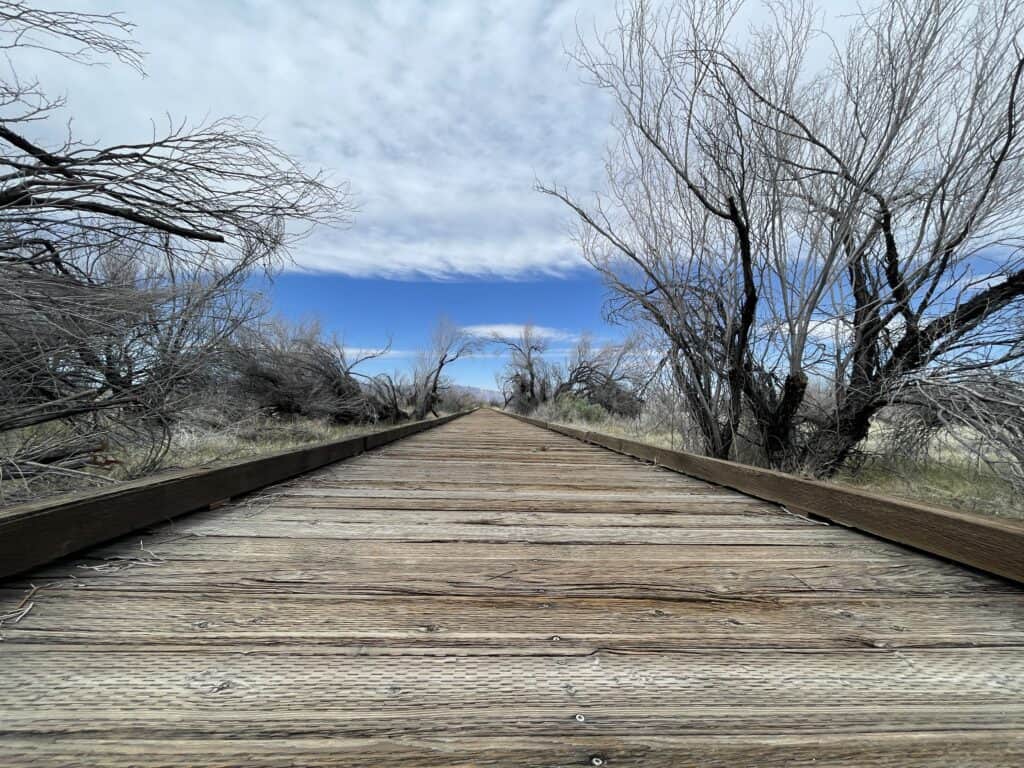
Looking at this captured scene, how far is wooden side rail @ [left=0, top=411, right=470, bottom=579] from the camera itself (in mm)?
1148

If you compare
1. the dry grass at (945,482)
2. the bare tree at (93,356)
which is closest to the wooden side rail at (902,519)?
the dry grass at (945,482)

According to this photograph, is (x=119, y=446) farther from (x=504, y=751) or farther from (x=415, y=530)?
(x=504, y=751)

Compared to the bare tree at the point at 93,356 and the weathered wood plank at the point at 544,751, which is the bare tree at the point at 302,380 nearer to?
the bare tree at the point at 93,356

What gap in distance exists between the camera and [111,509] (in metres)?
1.42

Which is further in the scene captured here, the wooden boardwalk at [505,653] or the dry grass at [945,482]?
the dry grass at [945,482]

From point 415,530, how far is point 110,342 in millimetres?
2800

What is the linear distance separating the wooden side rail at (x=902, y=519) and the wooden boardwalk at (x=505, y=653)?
0.06 m

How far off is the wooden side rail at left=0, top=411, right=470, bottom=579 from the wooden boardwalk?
6 centimetres

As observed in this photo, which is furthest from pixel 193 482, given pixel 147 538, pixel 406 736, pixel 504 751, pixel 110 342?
pixel 110 342

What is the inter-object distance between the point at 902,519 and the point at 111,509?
2570mm

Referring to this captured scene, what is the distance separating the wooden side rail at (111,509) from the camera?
3.77ft

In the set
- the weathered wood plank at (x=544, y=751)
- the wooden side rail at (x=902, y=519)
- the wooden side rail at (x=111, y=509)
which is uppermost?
the wooden side rail at (x=902, y=519)

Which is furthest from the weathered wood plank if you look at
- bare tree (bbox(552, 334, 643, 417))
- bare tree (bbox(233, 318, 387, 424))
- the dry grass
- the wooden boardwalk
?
bare tree (bbox(552, 334, 643, 417))

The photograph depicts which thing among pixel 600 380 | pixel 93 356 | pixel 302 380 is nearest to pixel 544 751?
pixel 93 356
